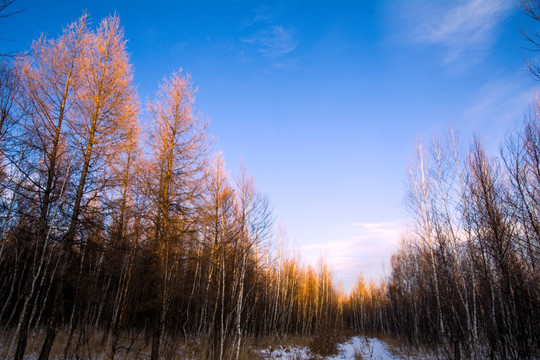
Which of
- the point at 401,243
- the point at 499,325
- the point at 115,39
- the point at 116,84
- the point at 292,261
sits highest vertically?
the point at 115,39

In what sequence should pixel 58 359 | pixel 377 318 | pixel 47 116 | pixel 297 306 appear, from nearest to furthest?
pixel 47 116
pixel 58 359
pixel 297 306
pixel 377 318

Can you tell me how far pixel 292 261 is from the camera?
1030 inches

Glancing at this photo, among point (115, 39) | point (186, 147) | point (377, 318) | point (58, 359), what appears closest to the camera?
point (58, 359)

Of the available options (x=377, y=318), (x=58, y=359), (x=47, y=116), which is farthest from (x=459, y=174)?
(x=377, y=318)

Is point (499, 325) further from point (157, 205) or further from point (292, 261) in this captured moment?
point (292, 261)

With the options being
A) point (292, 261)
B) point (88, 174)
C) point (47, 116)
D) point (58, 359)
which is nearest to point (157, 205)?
point (88, 174)

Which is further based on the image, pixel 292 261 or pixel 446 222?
pixel 292 261

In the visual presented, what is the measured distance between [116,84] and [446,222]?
40.6ft

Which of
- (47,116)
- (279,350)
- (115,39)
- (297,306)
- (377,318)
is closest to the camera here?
(47,116)

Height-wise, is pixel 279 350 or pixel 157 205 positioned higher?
pixel 157 205

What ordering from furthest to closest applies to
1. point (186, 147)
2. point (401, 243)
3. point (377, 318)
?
point (377, 318), point (401, 243), point (186, 147)

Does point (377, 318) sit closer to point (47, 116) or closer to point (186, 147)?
point (186, 147)

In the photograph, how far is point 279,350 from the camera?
1467 centimetres

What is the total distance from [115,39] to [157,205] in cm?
516
